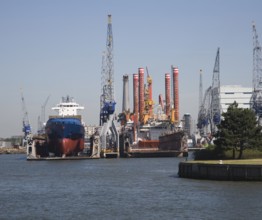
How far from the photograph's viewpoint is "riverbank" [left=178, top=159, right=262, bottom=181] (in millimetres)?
64500

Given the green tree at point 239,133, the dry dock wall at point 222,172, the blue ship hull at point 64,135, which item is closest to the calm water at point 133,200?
the dry dock wall at point 222,172

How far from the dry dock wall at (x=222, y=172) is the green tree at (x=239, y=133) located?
26.4 ft

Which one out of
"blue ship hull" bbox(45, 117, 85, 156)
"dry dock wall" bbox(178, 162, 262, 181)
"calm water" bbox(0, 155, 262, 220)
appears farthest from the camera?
"blue ship hull" bbox(45, 117, 85, 156)

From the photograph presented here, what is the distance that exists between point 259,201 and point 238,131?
32.3 meters

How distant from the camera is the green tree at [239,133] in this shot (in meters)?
81.2

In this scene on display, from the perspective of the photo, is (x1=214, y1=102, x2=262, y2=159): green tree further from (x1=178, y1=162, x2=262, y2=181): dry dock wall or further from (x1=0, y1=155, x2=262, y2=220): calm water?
(x1=0, y1=155, x2=262, y2=220): calm water

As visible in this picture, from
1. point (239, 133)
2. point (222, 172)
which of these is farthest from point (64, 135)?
point (222, 172)

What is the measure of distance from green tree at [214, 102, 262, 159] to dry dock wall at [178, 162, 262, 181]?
806 cm

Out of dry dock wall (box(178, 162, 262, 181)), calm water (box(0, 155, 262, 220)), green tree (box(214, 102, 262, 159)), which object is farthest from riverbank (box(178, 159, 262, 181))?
green tree (box(214, 102, 262, 159))

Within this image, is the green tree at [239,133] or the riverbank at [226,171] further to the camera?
the green tree at [239,133]

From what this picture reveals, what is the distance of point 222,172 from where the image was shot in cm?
6769

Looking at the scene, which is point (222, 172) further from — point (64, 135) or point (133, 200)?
point (64, 135)

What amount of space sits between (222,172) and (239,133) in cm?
1496

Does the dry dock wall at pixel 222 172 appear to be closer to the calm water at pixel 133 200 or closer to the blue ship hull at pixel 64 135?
the calm water at pixel 133 200
